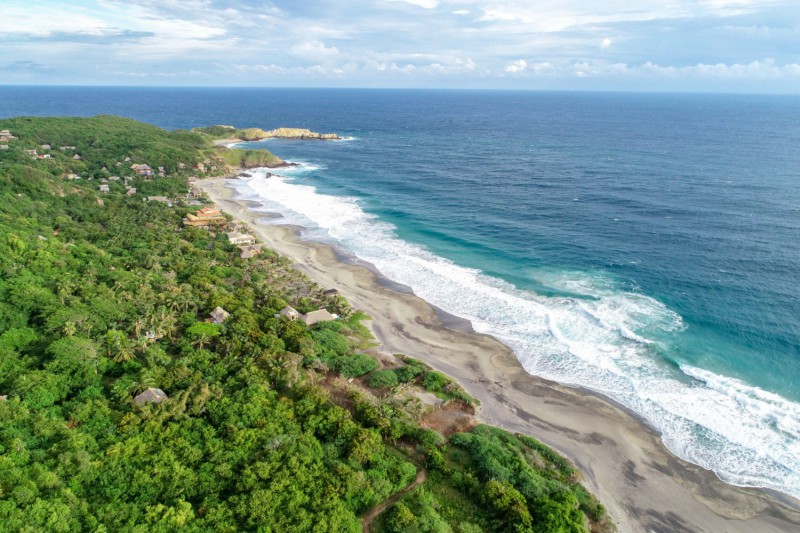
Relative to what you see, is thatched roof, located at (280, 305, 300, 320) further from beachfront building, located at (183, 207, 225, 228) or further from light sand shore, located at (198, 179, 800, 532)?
beachfront building, located at (183, 207, 225, 228)

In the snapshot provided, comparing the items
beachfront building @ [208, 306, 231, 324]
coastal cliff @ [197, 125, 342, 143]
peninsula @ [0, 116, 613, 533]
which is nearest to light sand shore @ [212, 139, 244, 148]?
coastal cliff @ [197, 125, 342, 143]

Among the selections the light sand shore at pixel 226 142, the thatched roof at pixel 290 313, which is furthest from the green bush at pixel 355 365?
the light sand shore at pixel 226 142

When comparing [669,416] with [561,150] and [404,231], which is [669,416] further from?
[561,150]

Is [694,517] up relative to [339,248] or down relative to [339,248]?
down

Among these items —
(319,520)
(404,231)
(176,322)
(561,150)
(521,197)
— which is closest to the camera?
(319,520)

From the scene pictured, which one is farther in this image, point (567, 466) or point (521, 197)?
point (521, 197)

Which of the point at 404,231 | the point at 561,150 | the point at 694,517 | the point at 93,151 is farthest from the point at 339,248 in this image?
the point at 561,150

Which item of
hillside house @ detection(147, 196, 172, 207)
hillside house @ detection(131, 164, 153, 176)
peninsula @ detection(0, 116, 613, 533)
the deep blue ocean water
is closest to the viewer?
peninsula @ detection(0, 116, 613, 533)
